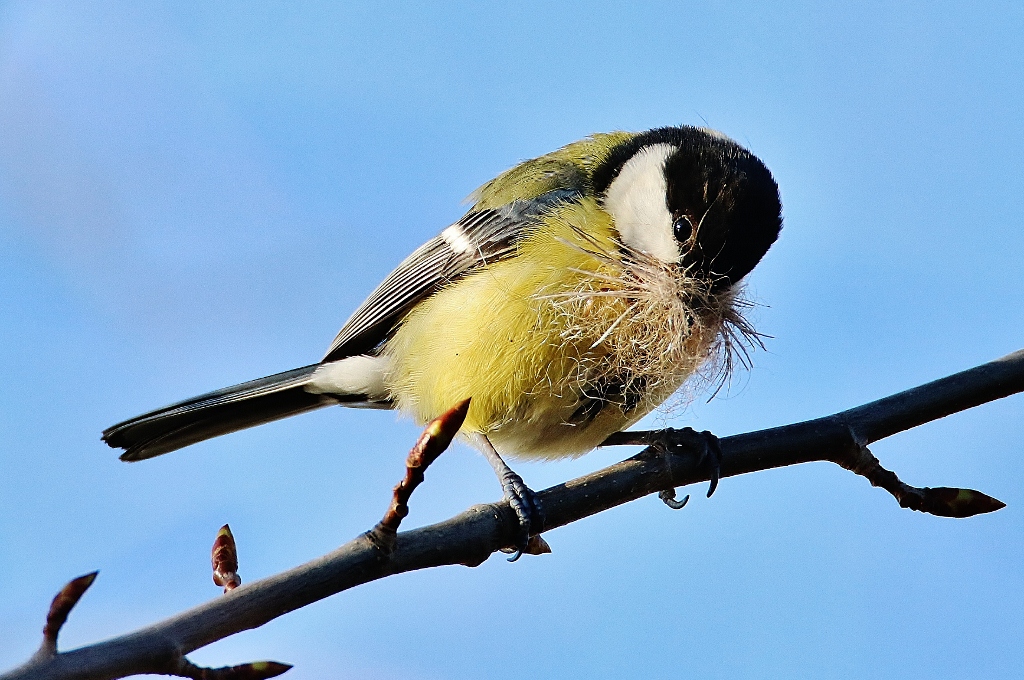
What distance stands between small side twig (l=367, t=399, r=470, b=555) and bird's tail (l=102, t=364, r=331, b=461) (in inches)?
53.3

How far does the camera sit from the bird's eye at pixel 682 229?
2154 mm

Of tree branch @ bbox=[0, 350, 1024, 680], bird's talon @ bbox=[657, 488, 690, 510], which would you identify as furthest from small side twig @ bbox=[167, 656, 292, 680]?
bird's talon @ bbox=[657, 488, 690, 510]

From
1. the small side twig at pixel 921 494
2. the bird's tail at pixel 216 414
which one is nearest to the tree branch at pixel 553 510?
the small side twig at pixel 921 494

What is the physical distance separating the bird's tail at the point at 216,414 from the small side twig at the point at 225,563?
3.01 feet

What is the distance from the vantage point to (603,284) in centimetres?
212

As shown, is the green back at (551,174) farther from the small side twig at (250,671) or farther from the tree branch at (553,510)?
the small side twig at (250,671)

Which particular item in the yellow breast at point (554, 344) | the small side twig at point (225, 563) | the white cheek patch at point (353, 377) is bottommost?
the small side twig at point (225, 563)

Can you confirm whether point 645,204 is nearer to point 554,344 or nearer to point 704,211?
point 704,211

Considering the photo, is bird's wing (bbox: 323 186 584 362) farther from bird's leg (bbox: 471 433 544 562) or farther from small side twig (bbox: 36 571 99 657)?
small side twig (bbox: 36 571 99 657)

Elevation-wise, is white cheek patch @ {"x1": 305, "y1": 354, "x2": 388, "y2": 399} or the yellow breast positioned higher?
white cheek patch @ {"x1": 305, "y1": 354, "x2": 388, "y2": 399}

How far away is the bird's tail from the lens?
252 cm

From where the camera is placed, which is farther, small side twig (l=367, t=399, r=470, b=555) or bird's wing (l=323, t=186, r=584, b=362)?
bird's wing (l=323, t=186, r=584, b=362)

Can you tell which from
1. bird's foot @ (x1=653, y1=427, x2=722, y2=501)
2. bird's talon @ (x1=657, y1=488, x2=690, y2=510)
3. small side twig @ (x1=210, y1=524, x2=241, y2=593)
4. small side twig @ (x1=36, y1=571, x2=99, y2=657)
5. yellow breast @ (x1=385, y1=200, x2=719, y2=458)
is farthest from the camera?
bird's talon @ (x1=657, y1=488, x2=690, y2=510)

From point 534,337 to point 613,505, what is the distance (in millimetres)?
470
